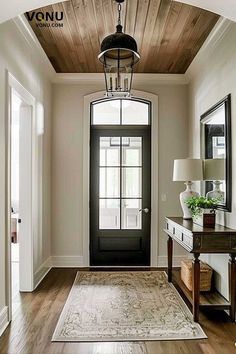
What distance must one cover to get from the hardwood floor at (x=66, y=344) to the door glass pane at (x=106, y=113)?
2.95 metres

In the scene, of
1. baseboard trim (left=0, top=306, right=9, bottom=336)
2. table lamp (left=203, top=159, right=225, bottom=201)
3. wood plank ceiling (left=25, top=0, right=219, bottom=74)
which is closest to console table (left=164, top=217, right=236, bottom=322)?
table lamp (left=203, top=159, right=225, bottom=201)

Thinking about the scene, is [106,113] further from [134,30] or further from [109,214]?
[134,30]

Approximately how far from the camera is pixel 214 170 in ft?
13.5

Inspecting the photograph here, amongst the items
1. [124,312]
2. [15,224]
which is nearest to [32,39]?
[124,312]

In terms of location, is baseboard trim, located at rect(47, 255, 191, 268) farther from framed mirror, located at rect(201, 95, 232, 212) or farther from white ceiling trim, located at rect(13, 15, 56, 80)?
white ceiling trim, located at rect(13, 15, 56, 80)

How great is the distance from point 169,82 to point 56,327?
409 centimetres

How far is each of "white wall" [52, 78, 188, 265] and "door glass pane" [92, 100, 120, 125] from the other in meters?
0.23

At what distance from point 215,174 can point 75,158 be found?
2.45 meters

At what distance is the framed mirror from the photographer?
3.68 metres

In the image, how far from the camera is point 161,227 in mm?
5660

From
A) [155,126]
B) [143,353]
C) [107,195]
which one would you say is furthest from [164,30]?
[143,353]

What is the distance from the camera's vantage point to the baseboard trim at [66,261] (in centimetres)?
560

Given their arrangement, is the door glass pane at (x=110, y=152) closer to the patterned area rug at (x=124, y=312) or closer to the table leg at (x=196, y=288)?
the patterned area rug at (x=124, y=312)

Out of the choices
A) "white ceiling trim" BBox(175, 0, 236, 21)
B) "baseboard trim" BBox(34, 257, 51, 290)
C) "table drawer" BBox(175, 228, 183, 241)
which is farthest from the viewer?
"baseboard trim" BBox(34, 257, 51, 290)
